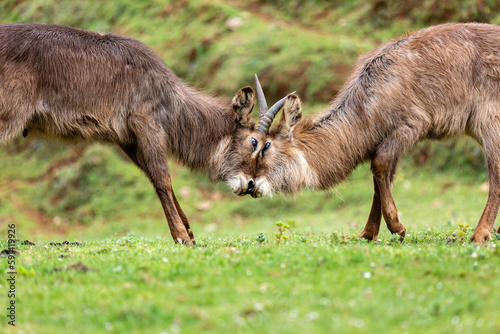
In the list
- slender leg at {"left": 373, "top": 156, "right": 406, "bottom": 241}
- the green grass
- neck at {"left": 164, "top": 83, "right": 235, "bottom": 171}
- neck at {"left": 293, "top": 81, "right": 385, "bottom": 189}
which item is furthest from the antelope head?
the green grass

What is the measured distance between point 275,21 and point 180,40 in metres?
3.67

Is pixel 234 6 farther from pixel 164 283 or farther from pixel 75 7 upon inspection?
pixel 164 283

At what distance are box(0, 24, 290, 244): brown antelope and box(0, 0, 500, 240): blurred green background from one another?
4.91m

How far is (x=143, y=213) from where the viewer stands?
58.1 ft

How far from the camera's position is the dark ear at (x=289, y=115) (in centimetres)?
854

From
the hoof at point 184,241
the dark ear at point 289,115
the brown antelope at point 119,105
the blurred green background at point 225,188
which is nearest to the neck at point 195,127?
the brown antelope at point 119,105

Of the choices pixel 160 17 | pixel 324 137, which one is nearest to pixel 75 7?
pixel 160 17

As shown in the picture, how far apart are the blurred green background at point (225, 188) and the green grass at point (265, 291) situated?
23.5 feet

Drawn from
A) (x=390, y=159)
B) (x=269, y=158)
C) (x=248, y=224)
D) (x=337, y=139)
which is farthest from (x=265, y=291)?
(x=248, y=224)

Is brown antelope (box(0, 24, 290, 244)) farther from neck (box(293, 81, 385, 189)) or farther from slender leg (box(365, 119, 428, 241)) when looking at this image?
slender leg (box(365, 119, 428, 241))

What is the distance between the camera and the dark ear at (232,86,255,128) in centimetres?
871

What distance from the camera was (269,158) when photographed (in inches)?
341

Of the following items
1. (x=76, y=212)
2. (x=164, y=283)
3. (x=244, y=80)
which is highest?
(x=164, y=283)

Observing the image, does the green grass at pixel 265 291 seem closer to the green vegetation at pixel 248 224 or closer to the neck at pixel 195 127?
the green vegetation at pixel 248 224
